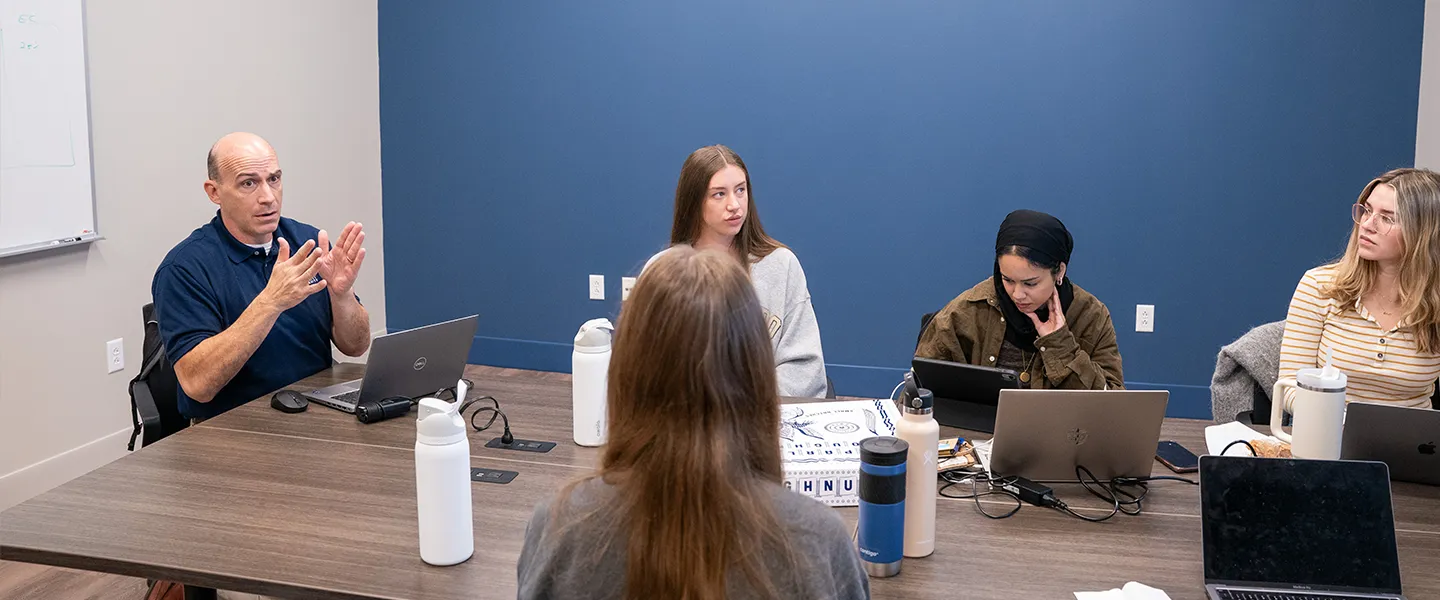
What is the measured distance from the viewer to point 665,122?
15.8ft

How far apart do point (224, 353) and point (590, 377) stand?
90cm

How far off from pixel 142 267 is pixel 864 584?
11.1 ft

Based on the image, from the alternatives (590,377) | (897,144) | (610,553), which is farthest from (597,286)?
(610,553)

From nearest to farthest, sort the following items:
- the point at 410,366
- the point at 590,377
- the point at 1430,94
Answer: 1. the point at 590,377
2. the point at 410,366
3. the point at 1430,94

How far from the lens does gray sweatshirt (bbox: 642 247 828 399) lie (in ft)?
9.17

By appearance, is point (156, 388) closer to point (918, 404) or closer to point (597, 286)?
point (918, 404)

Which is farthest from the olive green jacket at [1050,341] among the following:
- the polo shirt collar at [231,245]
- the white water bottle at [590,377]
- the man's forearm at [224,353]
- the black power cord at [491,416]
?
the polo shirt collar at [231,245]

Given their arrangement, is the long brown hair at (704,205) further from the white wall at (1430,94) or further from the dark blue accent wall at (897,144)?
the white wall at (1430,94)

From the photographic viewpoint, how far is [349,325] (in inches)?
109

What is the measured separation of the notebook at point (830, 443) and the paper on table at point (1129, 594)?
37cm

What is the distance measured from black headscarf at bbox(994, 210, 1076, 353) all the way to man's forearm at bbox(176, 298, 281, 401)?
5.50ft

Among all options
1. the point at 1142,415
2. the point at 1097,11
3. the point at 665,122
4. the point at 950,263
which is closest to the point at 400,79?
the point at 665,122

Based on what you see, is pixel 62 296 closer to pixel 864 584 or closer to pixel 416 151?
pixel 416 151

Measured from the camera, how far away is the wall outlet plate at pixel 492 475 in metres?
1.97
